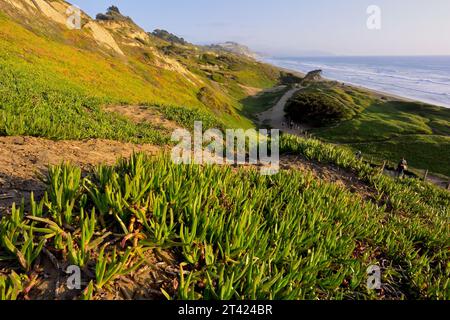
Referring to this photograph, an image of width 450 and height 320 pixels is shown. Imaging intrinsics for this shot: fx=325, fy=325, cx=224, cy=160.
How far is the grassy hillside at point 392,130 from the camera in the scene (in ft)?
147

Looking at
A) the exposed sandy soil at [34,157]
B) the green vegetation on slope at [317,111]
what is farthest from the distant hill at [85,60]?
the green vegetation on slope at [317,111]

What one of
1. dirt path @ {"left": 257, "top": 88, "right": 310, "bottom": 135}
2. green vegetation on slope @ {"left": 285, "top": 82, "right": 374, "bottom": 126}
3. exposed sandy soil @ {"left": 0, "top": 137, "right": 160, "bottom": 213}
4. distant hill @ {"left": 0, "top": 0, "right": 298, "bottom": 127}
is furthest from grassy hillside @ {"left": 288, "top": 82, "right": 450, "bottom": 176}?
exposed sandy soil @ {"left": 0, "top": 137, "right": 160, "bottom": 213}

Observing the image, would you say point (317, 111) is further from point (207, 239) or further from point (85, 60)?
point (207, 239)

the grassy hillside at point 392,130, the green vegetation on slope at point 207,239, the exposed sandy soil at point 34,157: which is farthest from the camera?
the grassy hillside at point 392,130

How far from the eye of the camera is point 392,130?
57375 mm

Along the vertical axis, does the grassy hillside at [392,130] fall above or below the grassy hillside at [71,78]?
below

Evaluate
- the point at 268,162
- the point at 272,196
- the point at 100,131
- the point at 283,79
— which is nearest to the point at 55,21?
the point at 100,131

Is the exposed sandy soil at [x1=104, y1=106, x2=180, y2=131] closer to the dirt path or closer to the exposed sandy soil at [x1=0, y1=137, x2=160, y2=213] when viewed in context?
the exposed sandy soil at [x1=0, y1=137, x2=160, y2=213]

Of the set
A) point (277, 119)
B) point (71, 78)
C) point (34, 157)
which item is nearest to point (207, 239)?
point (34, 157)

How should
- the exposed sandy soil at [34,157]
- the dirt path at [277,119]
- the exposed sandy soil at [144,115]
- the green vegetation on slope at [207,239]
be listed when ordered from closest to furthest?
the green vegetation on slope at [207,239], the exposed sandy soil at [34,157], the exposed sandy soil at [144,115], the dirt path at [277,119]

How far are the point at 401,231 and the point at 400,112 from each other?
253ft

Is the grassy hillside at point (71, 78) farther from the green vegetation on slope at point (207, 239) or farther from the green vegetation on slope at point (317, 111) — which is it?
the green vegetation on slope at point (317, 111)

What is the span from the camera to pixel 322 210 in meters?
6.28
